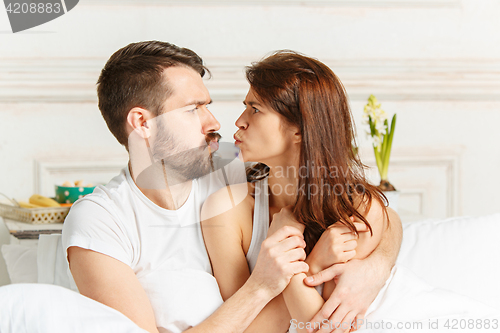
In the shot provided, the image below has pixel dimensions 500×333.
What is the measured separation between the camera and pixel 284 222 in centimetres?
101

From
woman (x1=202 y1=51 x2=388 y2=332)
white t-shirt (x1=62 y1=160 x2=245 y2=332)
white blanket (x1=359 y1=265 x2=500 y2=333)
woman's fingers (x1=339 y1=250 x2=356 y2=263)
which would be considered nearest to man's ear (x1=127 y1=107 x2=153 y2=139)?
white t-shirt (x1=62 y1=160 x2=245 y2=332)

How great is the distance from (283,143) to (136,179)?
381 millimetres

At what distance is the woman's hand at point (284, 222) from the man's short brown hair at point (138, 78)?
0.39 m

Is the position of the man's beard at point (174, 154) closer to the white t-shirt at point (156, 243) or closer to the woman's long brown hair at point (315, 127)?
the white t-shirt at point (156, 243)

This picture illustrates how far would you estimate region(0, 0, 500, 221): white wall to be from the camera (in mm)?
1695

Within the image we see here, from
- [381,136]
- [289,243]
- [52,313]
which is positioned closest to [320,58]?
[381,136]

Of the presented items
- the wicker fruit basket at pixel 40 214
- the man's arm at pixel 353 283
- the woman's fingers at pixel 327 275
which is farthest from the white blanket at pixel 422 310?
the wicker fruit basket at pixel 40 214

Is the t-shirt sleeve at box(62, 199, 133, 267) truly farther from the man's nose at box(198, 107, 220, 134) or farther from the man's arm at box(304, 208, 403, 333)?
the man's arm at box(304, 208, 403, 333)

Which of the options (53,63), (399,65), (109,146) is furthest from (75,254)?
(399,65)

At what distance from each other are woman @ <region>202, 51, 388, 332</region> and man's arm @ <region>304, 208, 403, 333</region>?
0.08 feet

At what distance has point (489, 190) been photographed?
6.75 feet

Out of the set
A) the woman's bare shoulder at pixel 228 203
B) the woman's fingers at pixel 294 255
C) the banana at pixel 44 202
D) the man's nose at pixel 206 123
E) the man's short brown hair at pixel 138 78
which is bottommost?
the banana at pixel 44 202

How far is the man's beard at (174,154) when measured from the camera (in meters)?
1.04

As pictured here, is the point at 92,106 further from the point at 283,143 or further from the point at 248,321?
the point at 248,321
